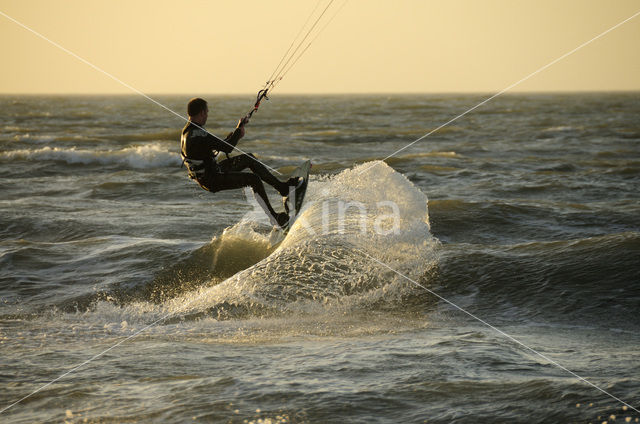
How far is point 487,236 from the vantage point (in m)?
13.5

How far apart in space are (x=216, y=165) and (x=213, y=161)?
11 centimetres

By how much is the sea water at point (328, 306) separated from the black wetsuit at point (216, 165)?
3.72 ft

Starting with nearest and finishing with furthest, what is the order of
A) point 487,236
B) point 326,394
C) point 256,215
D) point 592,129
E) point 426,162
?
1. point 326,394
2. point 487,236
3. point 256,215
4. point 426,162
5. point 592,129

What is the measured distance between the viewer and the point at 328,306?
345 inches

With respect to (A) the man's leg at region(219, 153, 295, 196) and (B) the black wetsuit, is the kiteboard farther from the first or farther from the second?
(A) the man's leg at region(219, 153, 295, 196)

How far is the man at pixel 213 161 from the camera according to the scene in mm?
8984

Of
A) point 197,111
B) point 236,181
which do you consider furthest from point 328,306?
point 197,111

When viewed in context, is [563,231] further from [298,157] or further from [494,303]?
[298,157]

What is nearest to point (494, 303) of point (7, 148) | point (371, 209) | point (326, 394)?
point (371, 209)

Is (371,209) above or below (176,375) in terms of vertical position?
above

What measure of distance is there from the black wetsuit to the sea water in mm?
1132

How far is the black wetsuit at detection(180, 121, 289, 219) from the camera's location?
905cm

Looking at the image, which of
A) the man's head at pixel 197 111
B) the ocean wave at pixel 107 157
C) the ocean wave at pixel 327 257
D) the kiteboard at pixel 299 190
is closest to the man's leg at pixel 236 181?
the kiteboard at pixel 299 190

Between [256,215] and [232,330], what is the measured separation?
21.9ft
